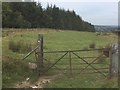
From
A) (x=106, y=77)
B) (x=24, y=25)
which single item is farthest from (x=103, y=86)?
(x=24, y=25)

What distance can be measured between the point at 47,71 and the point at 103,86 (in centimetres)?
377

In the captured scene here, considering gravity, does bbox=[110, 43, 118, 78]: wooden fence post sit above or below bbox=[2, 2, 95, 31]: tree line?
below

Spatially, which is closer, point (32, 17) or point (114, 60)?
point (114, 60)

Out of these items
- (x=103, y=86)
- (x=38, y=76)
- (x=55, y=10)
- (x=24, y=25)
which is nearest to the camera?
(x=103, y=86)

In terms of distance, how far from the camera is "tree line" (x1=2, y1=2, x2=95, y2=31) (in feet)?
223

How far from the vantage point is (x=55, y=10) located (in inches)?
4085

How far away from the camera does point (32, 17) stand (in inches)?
3339

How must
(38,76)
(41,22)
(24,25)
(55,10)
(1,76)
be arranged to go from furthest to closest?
(55,10) → (41,22) → (24,25) → (38,76) → (1,76)

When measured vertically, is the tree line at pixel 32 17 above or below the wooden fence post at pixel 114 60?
above

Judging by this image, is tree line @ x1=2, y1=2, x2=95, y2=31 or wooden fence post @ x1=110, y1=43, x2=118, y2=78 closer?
wooden fence post @ x1=110, y1=43, x2=118, y2=78

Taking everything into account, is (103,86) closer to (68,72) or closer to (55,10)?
(68,72)

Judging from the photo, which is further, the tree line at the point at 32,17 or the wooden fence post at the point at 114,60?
the tree line at the point at 32,17

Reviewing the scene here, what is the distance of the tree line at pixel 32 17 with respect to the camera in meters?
68.0

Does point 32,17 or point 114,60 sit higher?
point 32,17
